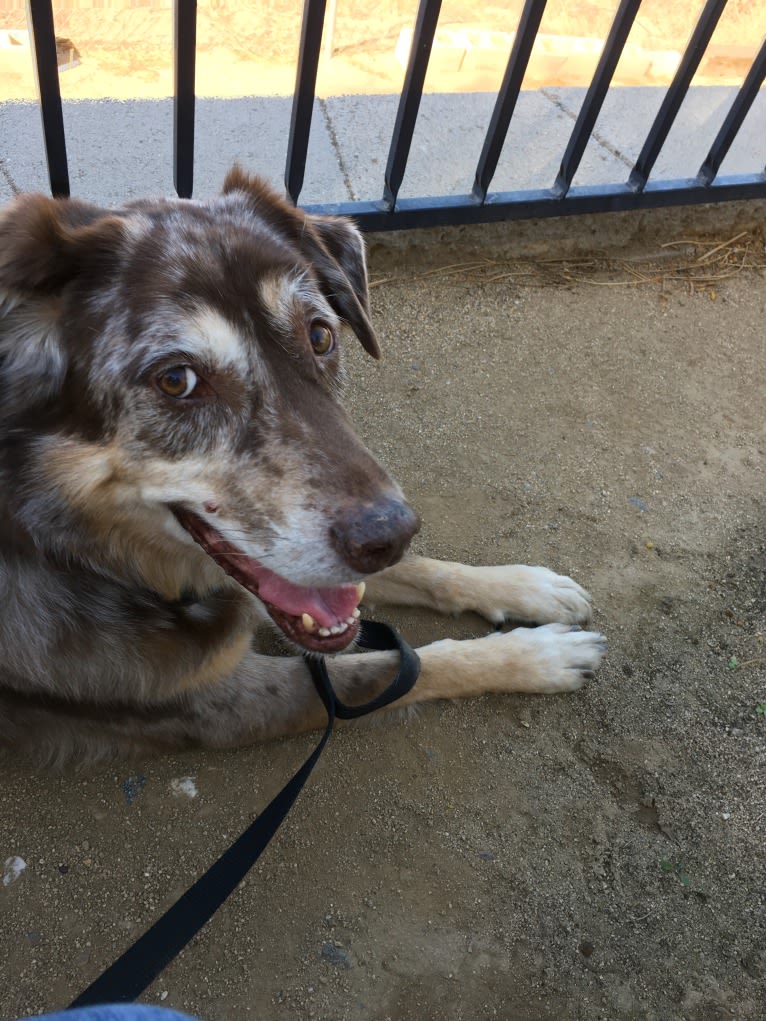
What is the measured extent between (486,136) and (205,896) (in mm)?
3755

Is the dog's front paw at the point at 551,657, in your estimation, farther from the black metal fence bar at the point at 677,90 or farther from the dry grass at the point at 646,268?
the black metal fence bar at the point at 677,90

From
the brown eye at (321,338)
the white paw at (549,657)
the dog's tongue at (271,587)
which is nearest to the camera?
the dog's tongue at (271,587)

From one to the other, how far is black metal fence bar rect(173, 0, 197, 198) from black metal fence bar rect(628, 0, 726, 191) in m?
2.38

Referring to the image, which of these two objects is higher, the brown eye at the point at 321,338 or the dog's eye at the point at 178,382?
the dog's eye at the point at 178,382

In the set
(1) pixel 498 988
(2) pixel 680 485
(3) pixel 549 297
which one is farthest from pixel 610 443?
(1) pixel 498 988

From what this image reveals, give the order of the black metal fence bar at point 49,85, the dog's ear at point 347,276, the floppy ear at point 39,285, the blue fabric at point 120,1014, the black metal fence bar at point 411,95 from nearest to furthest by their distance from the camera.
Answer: the blue fabric at point 120,1014 → the floppy ear at point 39,285 → the dog's ear at point 347,276 → the black metal fence bar at point 49,85 → the black metal fence bar at point 411,95

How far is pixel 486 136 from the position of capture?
4.16m

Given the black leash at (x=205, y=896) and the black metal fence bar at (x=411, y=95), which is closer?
the black leash at (x=205, y=896)

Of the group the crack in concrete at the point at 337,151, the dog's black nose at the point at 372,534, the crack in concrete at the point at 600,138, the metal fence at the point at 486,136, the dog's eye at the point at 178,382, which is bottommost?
the crack in concrete at the point at 337,151

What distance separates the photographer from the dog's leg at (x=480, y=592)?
3010mm

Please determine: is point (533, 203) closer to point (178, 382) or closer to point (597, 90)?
point (597, 90)

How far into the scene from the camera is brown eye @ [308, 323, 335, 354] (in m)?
2.16

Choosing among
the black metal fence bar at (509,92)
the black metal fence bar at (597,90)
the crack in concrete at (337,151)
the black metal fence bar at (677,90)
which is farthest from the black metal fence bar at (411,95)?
the black metal fence bar at (677,90)

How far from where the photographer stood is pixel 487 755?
2.72 m
